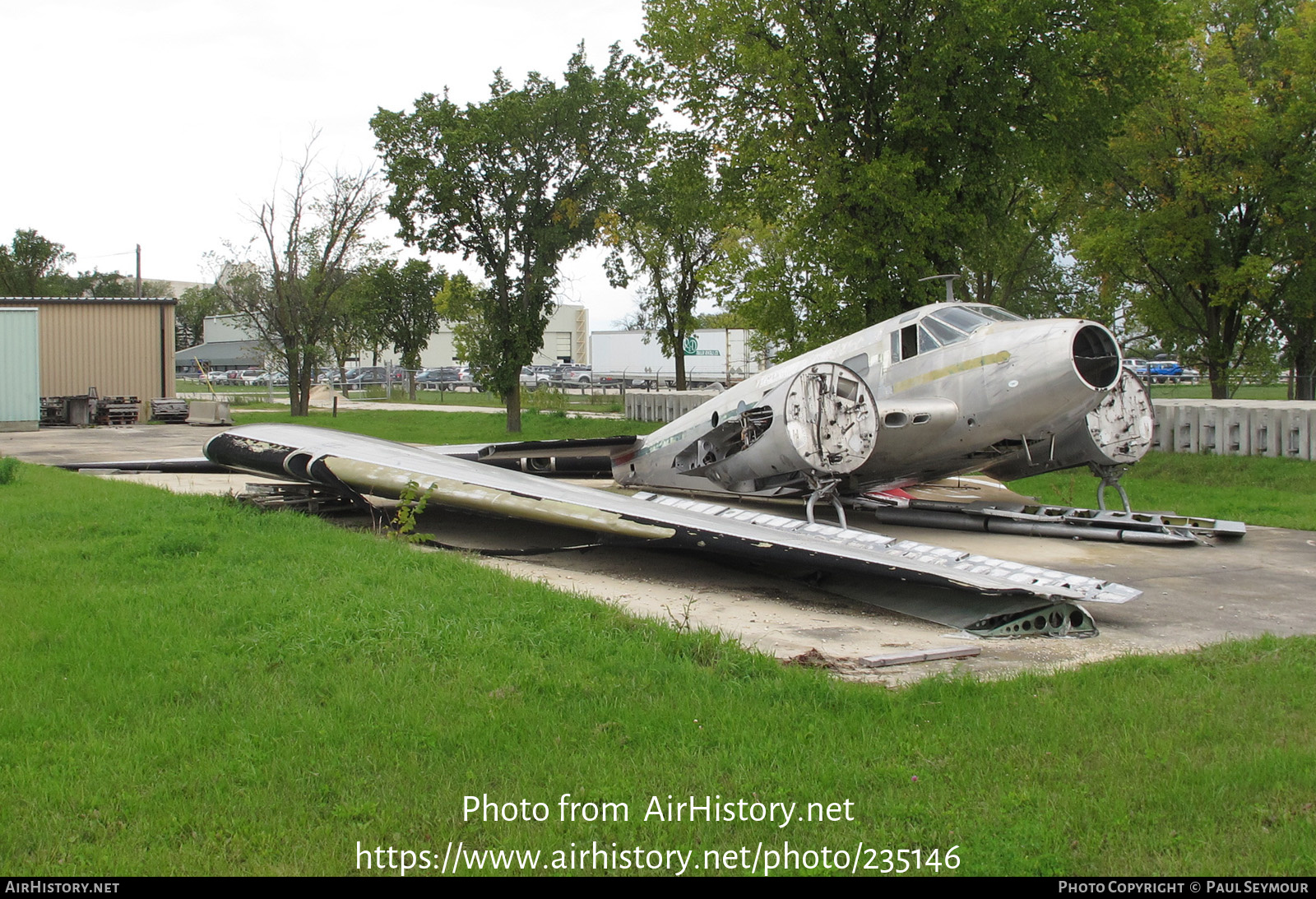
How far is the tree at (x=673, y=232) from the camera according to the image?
79.2 feet

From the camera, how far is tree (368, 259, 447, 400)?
58.1 metres

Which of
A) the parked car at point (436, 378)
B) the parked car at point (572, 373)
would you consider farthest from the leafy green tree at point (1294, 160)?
the parked car at point (436, 378)

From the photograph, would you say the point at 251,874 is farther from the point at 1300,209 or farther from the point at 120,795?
the point at 1300,209

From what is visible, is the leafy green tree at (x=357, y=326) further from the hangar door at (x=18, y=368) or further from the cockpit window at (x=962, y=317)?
the cockpit window at (x=962, y=317)

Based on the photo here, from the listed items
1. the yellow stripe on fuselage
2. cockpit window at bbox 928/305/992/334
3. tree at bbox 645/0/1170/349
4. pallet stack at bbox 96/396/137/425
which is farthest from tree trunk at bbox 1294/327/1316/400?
pallet stack at bbox 96/396/137/425

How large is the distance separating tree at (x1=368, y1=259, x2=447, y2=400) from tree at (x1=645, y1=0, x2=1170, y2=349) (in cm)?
3760

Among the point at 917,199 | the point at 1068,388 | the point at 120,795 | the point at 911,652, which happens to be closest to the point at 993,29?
the point at 917,199

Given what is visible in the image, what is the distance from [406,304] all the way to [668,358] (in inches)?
682

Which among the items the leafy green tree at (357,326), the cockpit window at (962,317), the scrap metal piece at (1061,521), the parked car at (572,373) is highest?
the leafy green tree at (357,326)

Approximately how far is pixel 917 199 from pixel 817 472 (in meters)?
9.84

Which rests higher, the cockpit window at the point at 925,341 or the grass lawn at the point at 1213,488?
the cockpit window at the point at 925,341

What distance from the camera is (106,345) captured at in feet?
114

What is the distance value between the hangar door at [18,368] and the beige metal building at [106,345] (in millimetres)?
3998

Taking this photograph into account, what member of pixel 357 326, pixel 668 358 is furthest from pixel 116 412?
pixel 668 358
